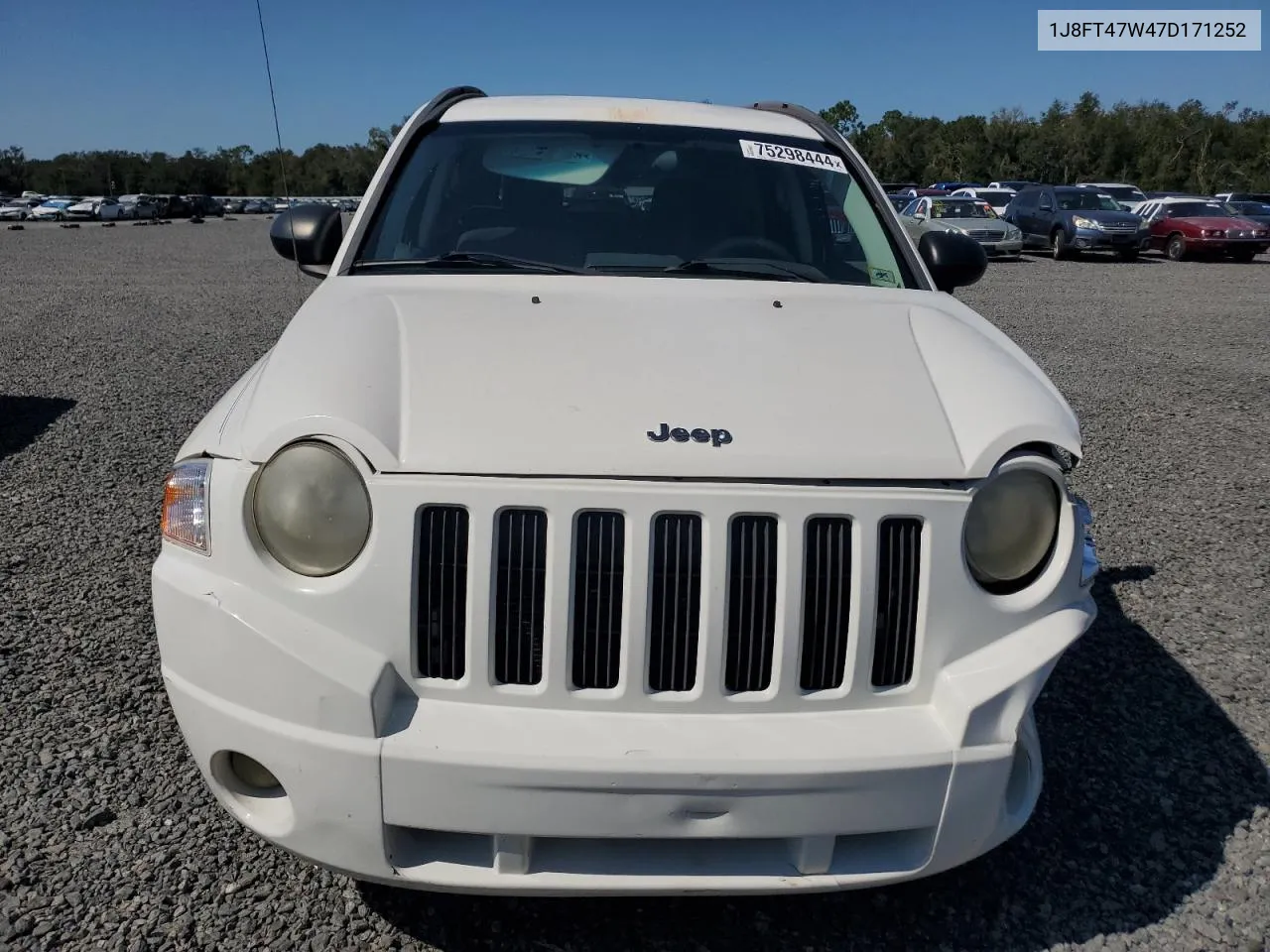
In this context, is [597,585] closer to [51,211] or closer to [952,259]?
[952,259]

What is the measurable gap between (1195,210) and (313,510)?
2782cm

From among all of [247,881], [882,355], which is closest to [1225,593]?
[882,355]

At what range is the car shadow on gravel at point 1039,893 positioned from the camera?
2.32 meters

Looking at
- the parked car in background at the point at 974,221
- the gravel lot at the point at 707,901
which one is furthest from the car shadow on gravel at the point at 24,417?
the parked car in background at the point at 974,221

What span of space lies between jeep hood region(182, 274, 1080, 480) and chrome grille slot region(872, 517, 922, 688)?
0.39 ft

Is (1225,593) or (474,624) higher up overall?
(474,624)

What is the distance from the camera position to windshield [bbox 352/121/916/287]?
3135mm

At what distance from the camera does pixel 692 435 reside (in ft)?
6.63

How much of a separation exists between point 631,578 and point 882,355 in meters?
0.94

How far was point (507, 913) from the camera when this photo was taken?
92.7 inches

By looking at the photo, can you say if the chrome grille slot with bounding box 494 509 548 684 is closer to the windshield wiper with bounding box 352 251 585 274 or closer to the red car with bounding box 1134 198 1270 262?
the windshield wiper with bounding box 352 251 585 274

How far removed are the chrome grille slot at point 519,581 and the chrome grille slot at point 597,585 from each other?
0.22ft

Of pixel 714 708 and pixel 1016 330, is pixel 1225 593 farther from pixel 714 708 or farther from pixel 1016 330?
pixel 1016 330

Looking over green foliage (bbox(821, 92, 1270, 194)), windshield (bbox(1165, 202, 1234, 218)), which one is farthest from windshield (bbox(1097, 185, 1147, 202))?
green foliage (bbox(821, 92, 1270, 194))
